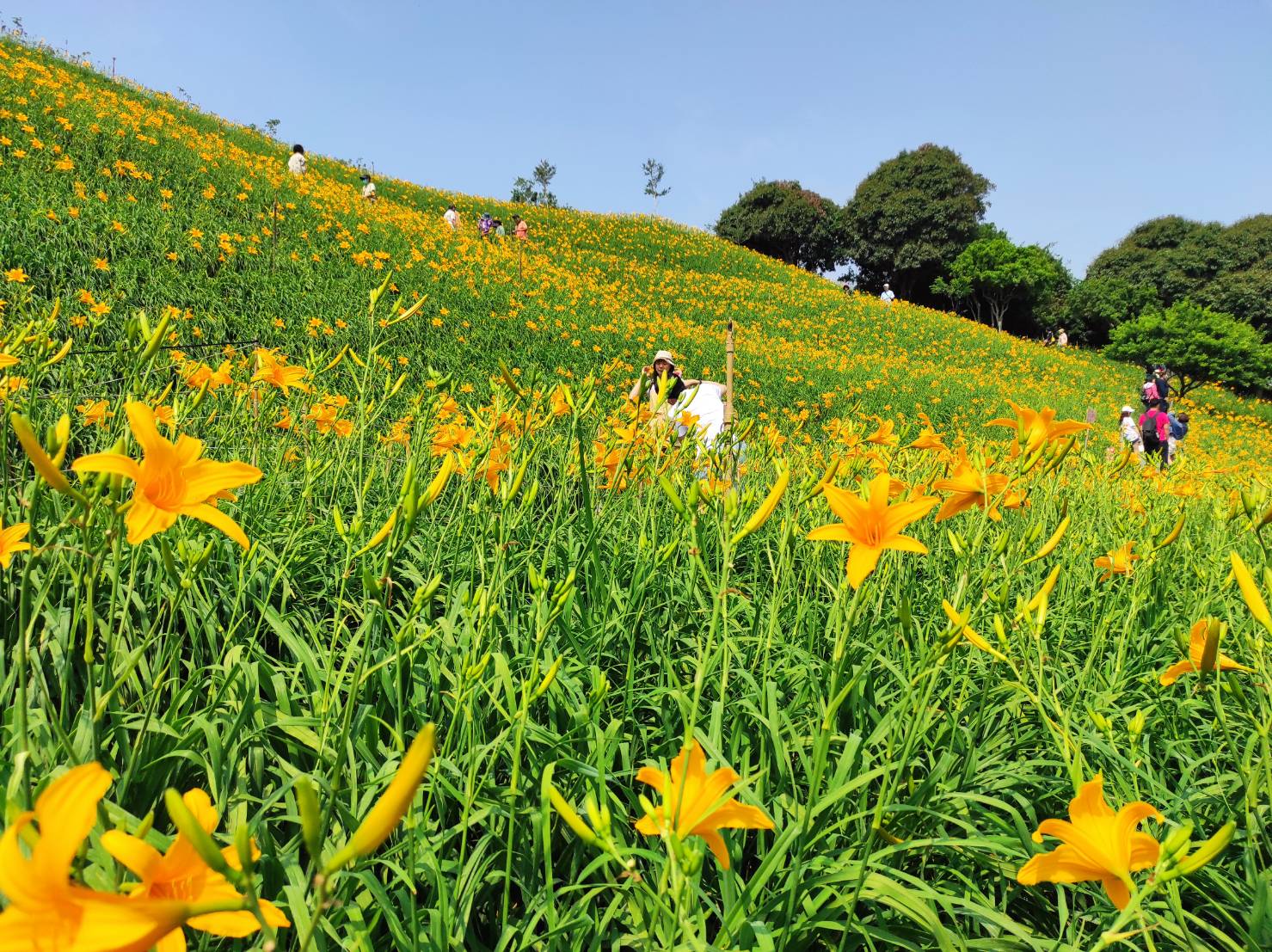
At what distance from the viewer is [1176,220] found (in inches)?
1409

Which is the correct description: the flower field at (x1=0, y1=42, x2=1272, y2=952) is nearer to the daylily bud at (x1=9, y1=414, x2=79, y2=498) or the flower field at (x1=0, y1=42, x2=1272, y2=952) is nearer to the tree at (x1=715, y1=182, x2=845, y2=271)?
Result: the daylily bud at (x1=9, y1=414, x2=79, y2=498)

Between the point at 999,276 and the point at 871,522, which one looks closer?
the point at 871,522

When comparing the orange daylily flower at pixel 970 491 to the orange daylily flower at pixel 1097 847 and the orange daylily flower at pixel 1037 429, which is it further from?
the orange daylily flower at pixel 1097 847

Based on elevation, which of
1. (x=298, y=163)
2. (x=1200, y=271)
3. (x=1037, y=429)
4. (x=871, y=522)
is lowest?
(x=871, y=522)

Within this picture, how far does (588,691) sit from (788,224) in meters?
35.9

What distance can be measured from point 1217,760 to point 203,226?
931 cm

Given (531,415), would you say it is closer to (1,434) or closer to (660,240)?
(1,434)

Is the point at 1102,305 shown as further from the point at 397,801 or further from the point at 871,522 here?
the point at 397,801

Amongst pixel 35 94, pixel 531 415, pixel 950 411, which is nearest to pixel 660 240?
pixel 950 411

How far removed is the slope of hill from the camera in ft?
20.0

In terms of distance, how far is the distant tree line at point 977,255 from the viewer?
32062 millimetres

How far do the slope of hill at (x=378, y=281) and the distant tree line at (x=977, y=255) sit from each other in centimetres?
1516

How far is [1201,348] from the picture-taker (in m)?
21.3

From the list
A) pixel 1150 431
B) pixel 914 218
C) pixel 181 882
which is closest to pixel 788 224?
pixel 914 218
